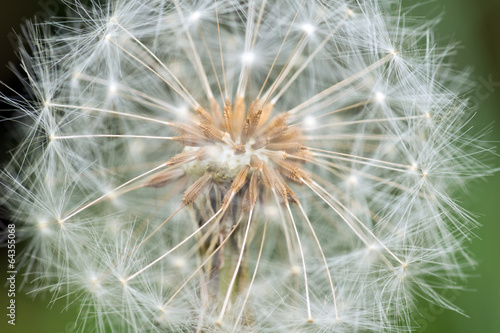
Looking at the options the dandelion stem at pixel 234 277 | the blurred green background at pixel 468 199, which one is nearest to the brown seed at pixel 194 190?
the dandelion stem at pixel 234 277

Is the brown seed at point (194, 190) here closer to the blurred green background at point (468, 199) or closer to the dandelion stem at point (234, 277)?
the dandelion stem at point (234, 277)

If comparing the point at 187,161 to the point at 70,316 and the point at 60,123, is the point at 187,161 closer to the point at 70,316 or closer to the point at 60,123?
the point at 60,123

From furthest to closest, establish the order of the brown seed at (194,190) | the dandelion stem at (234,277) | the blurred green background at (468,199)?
the blurred green background at (468,199)
the brown seed at (194,190)
the dandelion stem at (234,277)

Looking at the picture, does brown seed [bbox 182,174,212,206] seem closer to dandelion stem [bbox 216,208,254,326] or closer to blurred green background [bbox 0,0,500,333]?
dandelion stem [bbox 216,208,254,326]

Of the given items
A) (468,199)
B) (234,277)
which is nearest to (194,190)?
(234,277)

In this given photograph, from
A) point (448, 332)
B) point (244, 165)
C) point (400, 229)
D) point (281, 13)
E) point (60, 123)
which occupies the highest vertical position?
point (281, 13)

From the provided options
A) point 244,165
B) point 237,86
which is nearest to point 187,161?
point 244,165

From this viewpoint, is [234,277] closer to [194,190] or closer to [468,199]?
[194,190]

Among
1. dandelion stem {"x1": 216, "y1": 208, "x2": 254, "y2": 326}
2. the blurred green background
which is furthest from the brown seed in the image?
the blurred green background
